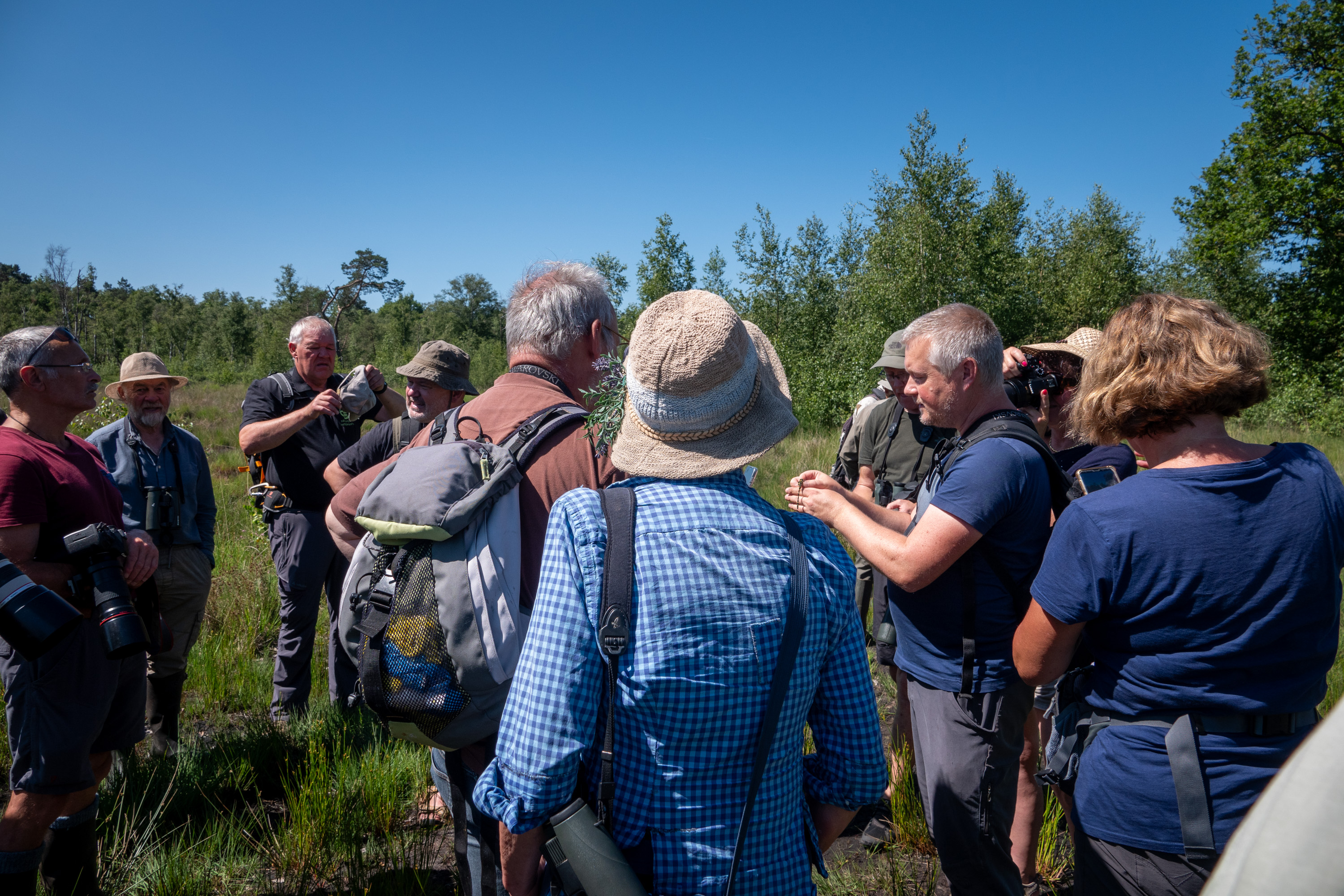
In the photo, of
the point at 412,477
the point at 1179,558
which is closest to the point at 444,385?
the point at 412,477

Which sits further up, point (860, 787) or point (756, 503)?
point (756, 503)

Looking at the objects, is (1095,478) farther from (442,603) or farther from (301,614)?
(301,614)

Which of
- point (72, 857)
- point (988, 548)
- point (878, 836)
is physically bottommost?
point (878, 836)

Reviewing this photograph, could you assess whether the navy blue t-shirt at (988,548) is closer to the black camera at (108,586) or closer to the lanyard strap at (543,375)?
the lanyard strap at (543,375)

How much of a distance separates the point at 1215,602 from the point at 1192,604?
0.04 metres

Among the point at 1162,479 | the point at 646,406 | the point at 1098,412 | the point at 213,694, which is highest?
the point at 646,406

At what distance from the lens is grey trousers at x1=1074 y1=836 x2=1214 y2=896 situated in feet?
5.11

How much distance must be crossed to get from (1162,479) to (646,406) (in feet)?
3.66

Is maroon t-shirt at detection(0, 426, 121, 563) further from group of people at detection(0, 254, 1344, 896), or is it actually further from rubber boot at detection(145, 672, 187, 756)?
rubber boot at detection(145, 672, 187, 756)

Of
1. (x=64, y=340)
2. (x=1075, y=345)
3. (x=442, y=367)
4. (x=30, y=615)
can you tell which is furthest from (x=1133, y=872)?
(x=442, y=367)

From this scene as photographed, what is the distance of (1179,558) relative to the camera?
4.97 feet

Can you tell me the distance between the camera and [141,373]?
4.28 meters

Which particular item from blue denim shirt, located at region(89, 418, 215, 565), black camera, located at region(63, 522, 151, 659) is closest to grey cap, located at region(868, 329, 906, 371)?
black camera, located at region(63, 522, 151, 659)

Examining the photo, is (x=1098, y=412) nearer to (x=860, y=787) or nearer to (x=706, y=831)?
(x=860, y=787)
